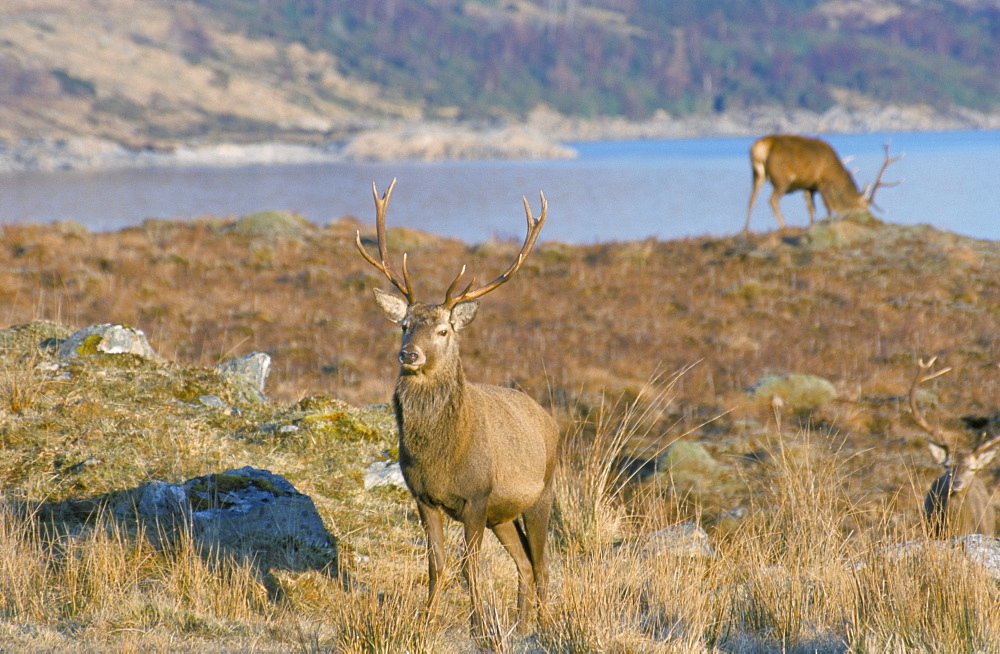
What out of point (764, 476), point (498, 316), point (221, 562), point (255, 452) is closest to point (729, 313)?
point (498, 316)

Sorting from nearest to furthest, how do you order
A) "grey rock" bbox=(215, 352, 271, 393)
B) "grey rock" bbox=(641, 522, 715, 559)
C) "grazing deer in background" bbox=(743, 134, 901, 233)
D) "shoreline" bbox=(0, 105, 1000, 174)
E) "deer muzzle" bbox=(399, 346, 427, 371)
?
"deer muzzle" bbox=(399, 346, 427, 371)
"grey rock" bbox=(641, 522, 715, 559)
"grey rock" bbox=(215, 352, 271, 393)
"grazing deer in background" bbox=(743, 134, 901, 233)
"shoreline" bbox=(0, 105, 1000, 174)

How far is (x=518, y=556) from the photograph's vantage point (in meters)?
5.71

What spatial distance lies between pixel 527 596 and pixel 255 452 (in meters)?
2.42

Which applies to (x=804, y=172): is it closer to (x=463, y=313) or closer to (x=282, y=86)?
(x=463, y=313)

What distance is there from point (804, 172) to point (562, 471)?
50.3ft

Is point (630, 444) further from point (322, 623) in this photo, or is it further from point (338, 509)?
point (322, 623)

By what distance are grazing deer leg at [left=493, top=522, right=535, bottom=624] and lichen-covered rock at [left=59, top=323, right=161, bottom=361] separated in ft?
12.3

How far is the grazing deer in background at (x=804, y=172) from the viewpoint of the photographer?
20500 mm

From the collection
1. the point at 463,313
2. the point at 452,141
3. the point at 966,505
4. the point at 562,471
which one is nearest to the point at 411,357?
the point at 463,313

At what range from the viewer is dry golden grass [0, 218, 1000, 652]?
4.95 metres

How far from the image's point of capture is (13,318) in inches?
472

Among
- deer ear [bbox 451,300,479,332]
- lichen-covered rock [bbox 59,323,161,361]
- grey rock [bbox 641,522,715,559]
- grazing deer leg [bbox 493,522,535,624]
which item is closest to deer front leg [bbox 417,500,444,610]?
grazing deer leg [bbox 493,522,535,624]

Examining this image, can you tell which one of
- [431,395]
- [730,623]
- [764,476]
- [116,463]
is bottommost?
[764,476]

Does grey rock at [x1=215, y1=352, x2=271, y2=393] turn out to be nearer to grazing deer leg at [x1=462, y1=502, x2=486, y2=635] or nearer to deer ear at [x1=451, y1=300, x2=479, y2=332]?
deer ear at [x1=451, y1=300, x2=479, y2=332]
